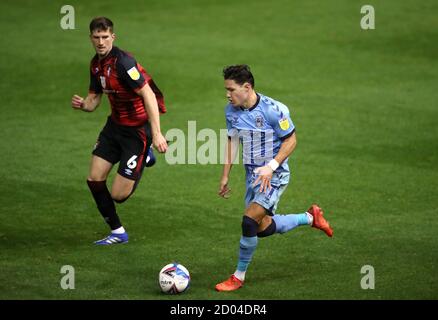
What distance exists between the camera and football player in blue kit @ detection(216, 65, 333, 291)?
885 centimetres

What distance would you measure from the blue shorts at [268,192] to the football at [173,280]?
1070mm

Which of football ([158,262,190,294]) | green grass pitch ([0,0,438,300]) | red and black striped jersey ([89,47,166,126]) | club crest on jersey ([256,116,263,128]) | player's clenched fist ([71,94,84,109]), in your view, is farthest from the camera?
player's clenched fist ([71,94,84,109])

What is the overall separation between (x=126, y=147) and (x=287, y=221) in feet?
7.19

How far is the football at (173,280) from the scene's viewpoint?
8609 mm

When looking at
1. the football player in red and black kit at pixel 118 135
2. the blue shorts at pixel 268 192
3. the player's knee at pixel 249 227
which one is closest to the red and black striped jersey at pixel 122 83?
the football player in red and black kit at pixel 118 135

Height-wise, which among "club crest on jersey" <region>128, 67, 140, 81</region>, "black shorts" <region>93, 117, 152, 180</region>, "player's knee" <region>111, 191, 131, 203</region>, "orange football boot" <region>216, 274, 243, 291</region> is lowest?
A: "orange football boot" <region>216, 274, 243, 291</region>

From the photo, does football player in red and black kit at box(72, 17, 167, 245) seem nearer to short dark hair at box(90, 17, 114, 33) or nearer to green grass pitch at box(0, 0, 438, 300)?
short dark hair at box(90, 17, 114, 33)

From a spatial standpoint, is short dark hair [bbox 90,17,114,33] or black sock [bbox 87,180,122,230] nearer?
short dark hair [bbox 90,17,114,33]

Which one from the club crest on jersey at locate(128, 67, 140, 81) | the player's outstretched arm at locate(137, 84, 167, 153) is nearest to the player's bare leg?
the player's outstretched arm at locate(137, 84, 167, 153)

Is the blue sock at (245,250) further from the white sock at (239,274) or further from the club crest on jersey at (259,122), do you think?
the club crest on jersey at (259,122)

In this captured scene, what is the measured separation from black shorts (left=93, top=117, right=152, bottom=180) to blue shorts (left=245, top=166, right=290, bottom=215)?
1759mm

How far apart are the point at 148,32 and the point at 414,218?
11.8 meters

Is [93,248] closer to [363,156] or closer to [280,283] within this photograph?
[280,283]

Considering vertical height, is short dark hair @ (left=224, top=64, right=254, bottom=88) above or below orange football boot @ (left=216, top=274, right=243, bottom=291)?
above
